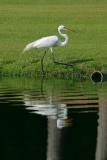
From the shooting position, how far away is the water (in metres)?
16.0

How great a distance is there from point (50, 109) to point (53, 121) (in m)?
1.98

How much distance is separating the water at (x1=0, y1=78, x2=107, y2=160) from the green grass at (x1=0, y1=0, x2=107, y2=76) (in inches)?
100

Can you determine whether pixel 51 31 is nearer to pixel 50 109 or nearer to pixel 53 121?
pixel 50 109

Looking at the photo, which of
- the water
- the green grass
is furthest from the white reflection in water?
the green grass

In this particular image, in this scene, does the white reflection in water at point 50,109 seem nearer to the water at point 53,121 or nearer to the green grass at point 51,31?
the water at point 53,121

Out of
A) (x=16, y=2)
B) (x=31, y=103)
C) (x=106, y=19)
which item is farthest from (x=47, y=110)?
(x=16, y=2)

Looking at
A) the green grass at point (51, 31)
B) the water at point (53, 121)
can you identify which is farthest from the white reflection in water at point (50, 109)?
the green grass at point (51, 31)

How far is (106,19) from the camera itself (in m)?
42.2

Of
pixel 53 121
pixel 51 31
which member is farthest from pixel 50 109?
pixel 51 31

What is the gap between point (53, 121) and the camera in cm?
1919

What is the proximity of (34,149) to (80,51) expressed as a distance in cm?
1582

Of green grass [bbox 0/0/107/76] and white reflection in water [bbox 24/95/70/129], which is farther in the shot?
green grass [bbox 0/0/107/76]

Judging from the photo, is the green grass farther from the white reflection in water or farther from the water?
the white reflection in water

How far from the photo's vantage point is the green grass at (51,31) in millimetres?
29656
